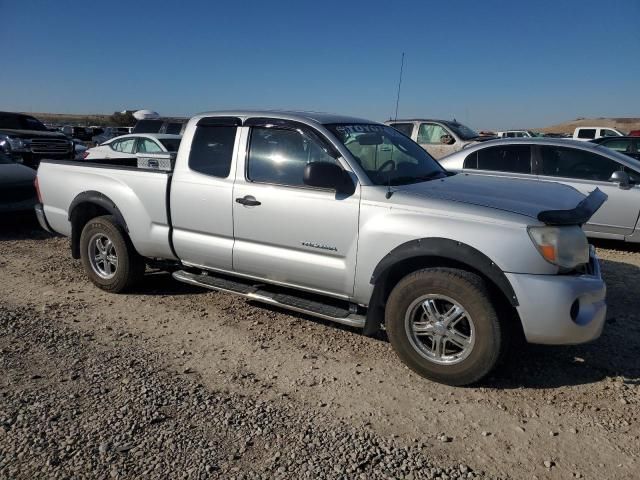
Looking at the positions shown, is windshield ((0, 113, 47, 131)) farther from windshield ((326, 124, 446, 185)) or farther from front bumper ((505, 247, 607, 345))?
A: front bumper ((505, 247, 607, 345))

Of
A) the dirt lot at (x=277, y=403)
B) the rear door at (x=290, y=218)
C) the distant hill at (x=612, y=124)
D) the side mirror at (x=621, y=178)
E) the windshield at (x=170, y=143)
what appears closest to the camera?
the dirt lot at (x=277, y=403)

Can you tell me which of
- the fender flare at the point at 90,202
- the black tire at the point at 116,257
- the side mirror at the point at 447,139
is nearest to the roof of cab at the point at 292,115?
the fender flare at the point at 90,202

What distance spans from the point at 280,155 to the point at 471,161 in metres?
4.61

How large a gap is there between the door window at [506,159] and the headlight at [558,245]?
4.50 metres

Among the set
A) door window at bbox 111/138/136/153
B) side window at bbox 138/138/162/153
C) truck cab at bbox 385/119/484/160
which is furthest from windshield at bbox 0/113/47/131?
truck cab at bbox 385/119/484/160

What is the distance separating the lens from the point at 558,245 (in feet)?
11.0

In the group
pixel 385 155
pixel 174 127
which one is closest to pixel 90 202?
pixel 385 155

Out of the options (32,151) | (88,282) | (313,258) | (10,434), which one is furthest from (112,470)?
(32,151)

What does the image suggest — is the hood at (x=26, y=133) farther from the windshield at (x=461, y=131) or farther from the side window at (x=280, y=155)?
the side window at (x=280, y=155)

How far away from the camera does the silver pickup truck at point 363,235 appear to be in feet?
11.1

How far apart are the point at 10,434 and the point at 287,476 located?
1.61 metres

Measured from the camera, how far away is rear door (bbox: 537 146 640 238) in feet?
23.0

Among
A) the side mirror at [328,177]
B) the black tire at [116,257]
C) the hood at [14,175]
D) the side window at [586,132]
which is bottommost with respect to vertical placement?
the black tire at [116,257]

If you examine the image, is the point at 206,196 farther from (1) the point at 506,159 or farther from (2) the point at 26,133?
(2) the point at 26,133
